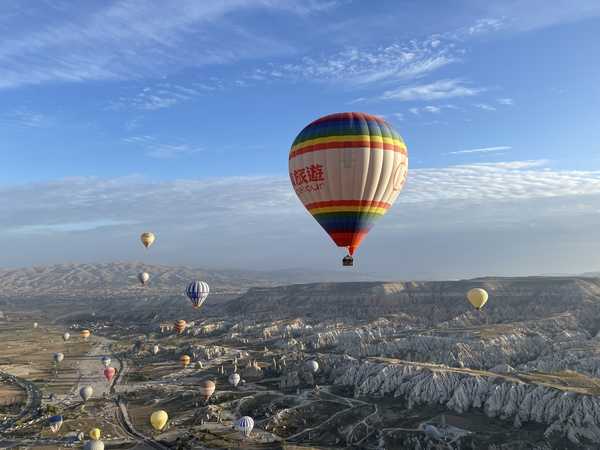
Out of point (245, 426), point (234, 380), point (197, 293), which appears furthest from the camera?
point (197, 293)

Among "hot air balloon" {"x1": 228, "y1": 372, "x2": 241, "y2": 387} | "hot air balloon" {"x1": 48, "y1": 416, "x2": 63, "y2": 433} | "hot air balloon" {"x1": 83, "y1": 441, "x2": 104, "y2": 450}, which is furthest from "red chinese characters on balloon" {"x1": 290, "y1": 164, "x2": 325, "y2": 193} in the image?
"hot air balloon" {"x1": 228, "y1": 372, "x2": 241, "y2": 387}

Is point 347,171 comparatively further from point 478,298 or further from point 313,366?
point 478,298

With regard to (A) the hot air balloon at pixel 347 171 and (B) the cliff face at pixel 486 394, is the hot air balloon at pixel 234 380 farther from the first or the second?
(A) the hot air balloon at pixel 347 171

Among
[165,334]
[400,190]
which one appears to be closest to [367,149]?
[400,190]

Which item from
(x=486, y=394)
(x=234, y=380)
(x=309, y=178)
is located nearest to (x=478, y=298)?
(x=486, y=394)

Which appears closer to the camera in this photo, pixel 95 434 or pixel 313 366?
pixel 95 434

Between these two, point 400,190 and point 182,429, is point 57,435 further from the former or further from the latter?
point 400,190
